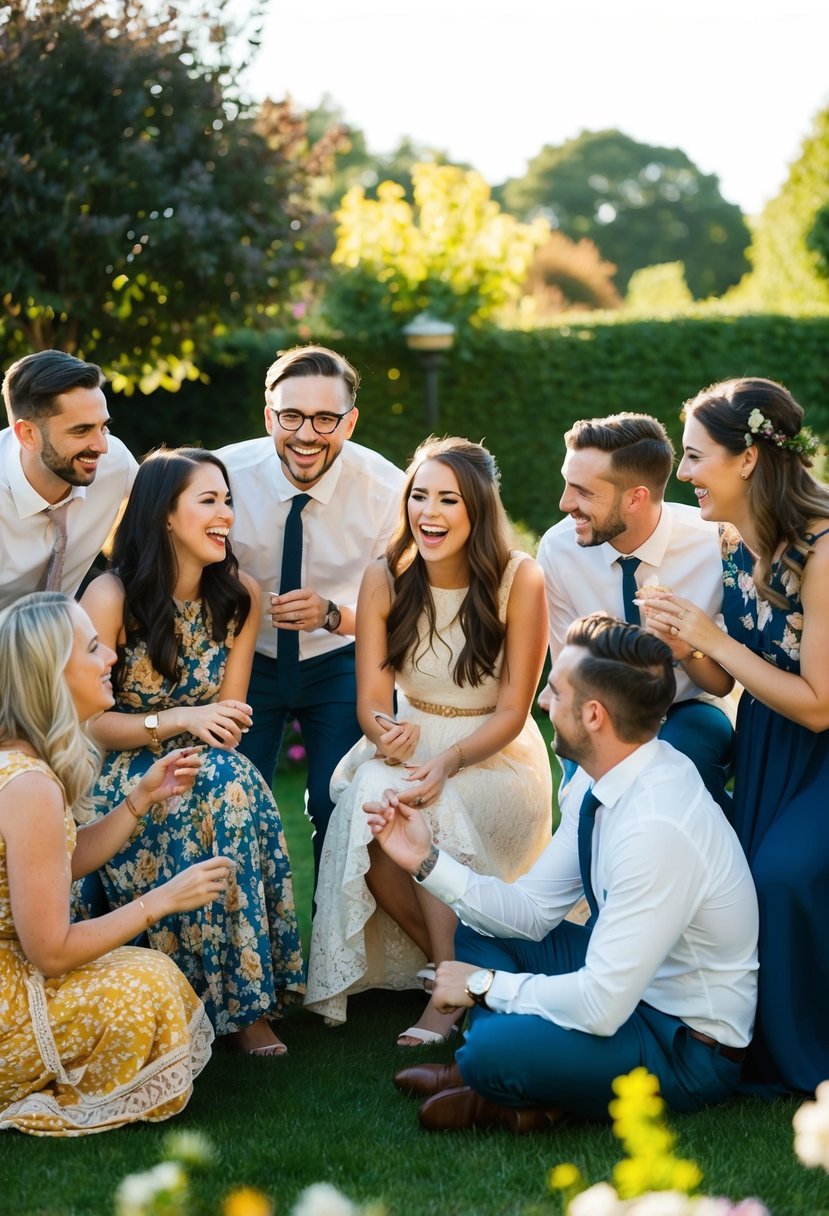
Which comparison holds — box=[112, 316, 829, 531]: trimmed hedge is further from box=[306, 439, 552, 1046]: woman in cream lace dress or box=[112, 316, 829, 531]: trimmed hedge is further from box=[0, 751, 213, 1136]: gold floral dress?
box=[0, 751, 213, 1136]: gold floral dress

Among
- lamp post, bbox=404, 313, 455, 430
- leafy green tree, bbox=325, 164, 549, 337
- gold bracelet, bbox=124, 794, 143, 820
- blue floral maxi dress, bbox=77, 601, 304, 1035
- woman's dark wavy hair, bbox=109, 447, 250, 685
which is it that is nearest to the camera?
gold bracelet, bbox=124, 794, 143, 820

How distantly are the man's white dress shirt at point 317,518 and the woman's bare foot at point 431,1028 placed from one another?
1.58 metres

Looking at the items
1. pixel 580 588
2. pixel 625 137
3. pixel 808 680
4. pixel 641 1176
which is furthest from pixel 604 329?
pixel 625 137

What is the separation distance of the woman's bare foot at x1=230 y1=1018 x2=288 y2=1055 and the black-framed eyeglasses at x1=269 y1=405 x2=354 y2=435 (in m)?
2.09

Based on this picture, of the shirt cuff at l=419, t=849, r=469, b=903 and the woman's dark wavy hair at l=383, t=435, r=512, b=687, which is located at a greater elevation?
the woman's dark wavy hair at l=383, t=435, r=512, b=687

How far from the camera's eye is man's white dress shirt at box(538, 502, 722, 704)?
482 cm

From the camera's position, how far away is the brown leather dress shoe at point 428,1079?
3.75 meters

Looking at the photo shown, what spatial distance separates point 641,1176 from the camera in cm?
148

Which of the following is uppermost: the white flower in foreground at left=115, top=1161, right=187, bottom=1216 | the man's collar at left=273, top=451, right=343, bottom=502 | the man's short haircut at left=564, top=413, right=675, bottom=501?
the man's short haircut at left=564, top=413, right=675, bottom=501

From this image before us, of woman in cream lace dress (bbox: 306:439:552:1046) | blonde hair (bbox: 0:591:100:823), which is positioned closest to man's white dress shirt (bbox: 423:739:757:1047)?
woman in cream lace dress (bbox: 306:439:552:1046)

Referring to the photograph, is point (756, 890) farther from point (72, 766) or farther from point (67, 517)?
point (67, 517)

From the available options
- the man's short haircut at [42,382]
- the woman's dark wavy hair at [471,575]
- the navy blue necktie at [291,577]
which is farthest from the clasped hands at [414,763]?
the man's short haircut at [42,382]

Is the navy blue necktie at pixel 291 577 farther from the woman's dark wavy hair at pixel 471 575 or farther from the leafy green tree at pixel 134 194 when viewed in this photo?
the leafy green tree at pixel 134 194

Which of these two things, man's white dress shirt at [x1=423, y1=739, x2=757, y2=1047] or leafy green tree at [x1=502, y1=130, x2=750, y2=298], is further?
leafy green tree at [x1=502, y1=130, x2=750, y2=298]
